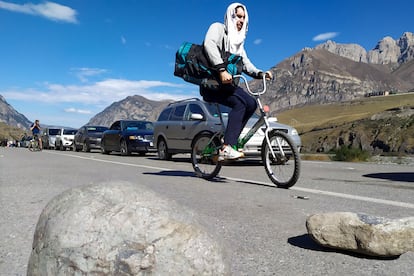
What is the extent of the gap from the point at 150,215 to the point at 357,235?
4.37ft

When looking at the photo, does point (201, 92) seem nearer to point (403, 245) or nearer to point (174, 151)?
point (403, 245)

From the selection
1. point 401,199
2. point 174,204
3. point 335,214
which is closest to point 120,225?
point 174,204

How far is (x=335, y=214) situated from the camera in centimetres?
269

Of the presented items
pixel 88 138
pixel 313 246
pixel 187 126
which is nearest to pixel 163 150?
pixel 187 126

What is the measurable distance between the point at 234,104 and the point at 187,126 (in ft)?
21.6

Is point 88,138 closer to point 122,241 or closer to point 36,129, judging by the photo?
point 36,129

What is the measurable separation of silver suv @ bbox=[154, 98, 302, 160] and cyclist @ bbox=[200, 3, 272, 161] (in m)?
4.38

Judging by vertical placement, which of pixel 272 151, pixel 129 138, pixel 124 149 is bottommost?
pixel 124 149

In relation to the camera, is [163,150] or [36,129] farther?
[36,129]

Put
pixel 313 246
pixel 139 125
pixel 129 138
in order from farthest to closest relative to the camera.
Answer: pixel 139 125
pixel 129 138
pixel 313 246

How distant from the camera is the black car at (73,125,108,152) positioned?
2358 centimetres

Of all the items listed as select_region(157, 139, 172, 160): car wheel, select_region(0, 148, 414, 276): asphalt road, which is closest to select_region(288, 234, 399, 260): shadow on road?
select_region(0, 148, 414, 276): asphalt road

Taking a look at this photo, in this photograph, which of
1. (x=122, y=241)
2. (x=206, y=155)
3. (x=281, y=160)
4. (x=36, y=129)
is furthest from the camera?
(x=36, y=129)

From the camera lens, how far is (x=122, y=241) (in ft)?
5.96
